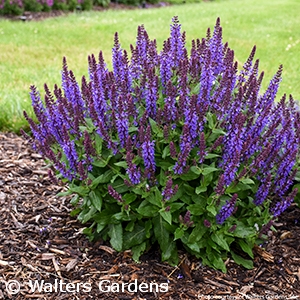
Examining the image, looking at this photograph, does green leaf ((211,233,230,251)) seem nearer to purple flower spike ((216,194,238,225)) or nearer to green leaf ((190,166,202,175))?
purple flower spike ((216,194,238,225))

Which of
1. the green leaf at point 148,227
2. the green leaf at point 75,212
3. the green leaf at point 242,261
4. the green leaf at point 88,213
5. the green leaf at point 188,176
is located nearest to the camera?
the green leaf at point 188,176

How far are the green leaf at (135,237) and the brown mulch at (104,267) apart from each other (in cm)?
15

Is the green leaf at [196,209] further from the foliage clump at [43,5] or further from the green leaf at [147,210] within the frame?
the foliage clump at [43,5]

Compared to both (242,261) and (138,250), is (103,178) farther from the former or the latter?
(242,261)

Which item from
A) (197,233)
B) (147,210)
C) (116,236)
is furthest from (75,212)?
(197,233)

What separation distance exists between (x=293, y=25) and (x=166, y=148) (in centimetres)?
1184

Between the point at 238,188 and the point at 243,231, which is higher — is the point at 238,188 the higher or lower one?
the higher one

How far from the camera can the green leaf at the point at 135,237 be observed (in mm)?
3332

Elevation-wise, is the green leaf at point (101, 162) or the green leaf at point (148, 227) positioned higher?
the green leaf at point (101, 162)

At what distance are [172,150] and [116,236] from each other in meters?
0.91

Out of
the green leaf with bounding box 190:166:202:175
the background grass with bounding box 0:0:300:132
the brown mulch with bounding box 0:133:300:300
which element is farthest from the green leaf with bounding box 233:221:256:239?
the background grass with bounding box 0:0:300:132

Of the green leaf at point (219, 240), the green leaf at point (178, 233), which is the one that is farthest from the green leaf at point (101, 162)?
the green leaf at point (219, 240)

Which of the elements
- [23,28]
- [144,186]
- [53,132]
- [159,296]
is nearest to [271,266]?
[159,296]

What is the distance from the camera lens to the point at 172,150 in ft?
9.19
